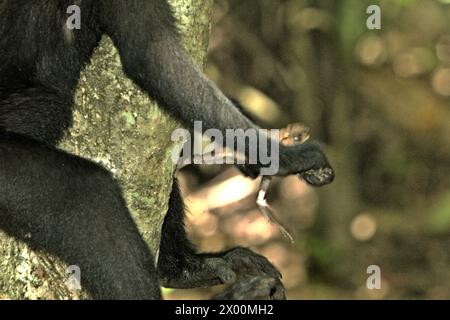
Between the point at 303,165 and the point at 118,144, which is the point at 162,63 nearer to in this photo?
the point at 118,144

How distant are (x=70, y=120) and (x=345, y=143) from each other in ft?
13.4

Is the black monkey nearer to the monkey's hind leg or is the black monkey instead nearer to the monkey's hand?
the monkey's hand

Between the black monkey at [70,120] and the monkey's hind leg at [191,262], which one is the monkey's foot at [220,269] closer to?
the monkey's hind leg at [191,262]

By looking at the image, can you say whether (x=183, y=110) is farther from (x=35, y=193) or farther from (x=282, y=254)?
(x=282, y=254)

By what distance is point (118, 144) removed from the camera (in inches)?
152

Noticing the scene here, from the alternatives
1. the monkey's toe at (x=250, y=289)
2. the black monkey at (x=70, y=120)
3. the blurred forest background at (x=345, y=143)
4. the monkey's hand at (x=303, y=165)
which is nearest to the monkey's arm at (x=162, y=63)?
the black monkey at (x=70, y=120)

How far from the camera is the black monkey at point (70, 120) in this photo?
354cm

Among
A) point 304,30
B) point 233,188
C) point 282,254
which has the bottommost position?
point 282,254

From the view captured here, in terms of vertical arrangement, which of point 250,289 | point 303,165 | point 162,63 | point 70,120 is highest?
point 162,63

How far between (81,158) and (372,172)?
4.92 metres

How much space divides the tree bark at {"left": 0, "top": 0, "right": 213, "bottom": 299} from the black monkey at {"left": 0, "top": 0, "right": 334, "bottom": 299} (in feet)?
0.25

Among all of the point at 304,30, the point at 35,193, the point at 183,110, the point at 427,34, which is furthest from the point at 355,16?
the point at 35,193

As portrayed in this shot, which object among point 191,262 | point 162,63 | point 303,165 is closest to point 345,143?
point 191,262

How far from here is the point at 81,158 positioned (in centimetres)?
367
